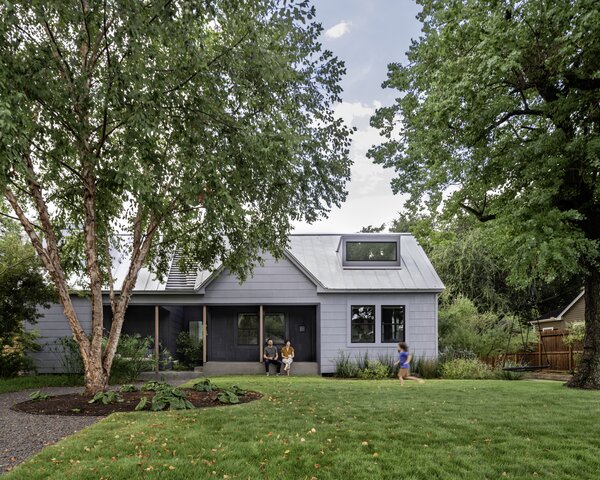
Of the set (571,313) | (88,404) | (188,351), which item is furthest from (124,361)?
(571,313)

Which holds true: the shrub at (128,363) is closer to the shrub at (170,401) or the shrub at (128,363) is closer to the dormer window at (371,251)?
the shrub at (170,401)

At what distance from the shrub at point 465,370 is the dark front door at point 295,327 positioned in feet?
18.3

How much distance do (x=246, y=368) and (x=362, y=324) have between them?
4637 mm

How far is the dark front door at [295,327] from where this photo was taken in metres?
19.7

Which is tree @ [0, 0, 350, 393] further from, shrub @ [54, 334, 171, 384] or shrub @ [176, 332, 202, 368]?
shrub @ [176, 332, 202, 368]

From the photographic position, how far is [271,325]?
65.2ft

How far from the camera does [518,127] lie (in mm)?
13055

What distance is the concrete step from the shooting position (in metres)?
17.5

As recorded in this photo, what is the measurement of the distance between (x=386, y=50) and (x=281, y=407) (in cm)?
1156

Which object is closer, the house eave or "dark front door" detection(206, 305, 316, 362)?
the house eave

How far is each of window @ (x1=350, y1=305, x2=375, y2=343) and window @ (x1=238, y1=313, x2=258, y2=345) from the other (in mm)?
4284

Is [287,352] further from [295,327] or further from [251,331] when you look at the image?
[251,331]

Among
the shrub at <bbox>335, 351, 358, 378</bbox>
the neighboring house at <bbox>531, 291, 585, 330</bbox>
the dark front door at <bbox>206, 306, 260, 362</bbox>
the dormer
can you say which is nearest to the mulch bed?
the shrub at <bbox>335, 351, 358, 378</bbox>

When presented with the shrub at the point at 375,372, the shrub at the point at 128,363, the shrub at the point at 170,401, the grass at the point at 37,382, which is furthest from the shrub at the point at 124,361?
the shrub at the point at 375,372
